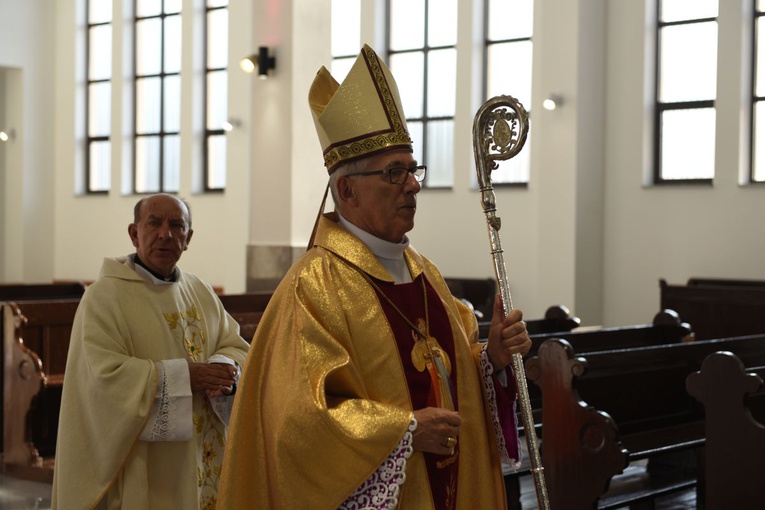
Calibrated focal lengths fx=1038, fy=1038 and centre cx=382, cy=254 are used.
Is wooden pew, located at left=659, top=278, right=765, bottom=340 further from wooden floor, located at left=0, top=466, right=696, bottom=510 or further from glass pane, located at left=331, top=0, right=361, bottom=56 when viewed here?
glass pane, located at left=331, top=0, right=361, bottom=56

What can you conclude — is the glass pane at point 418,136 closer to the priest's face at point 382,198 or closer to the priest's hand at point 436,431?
the priest's face at point 382,198

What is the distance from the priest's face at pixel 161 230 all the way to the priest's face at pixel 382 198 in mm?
1104

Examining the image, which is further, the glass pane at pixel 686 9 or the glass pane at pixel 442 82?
the glass pane at pixel 442 82

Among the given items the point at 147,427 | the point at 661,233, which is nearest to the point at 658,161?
the point at 661,233

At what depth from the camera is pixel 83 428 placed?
328cm

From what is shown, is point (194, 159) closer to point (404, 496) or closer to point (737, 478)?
point (737, 478)

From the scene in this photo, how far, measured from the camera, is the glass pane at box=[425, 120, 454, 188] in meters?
12.4

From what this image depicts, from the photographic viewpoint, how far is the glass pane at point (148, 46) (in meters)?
15.1

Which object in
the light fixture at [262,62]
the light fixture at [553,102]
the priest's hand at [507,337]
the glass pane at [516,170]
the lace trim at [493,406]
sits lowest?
the lace trim at [493,406]

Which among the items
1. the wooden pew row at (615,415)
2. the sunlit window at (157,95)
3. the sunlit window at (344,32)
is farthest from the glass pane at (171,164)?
the wooden pew row at (615,415)

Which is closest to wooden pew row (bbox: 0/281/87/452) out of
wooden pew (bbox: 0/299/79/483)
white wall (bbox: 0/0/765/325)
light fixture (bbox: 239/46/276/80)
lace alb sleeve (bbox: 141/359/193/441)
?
white wall (bbox: 0/0/765/325)

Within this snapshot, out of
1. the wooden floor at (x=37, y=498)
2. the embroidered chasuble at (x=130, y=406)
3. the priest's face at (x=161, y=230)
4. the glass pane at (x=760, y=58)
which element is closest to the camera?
the embroidered chasuble at (x=130, y=406)

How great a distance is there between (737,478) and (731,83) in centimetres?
693

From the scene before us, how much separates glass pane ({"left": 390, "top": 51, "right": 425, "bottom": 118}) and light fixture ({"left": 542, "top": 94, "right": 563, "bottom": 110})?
2229 mm
